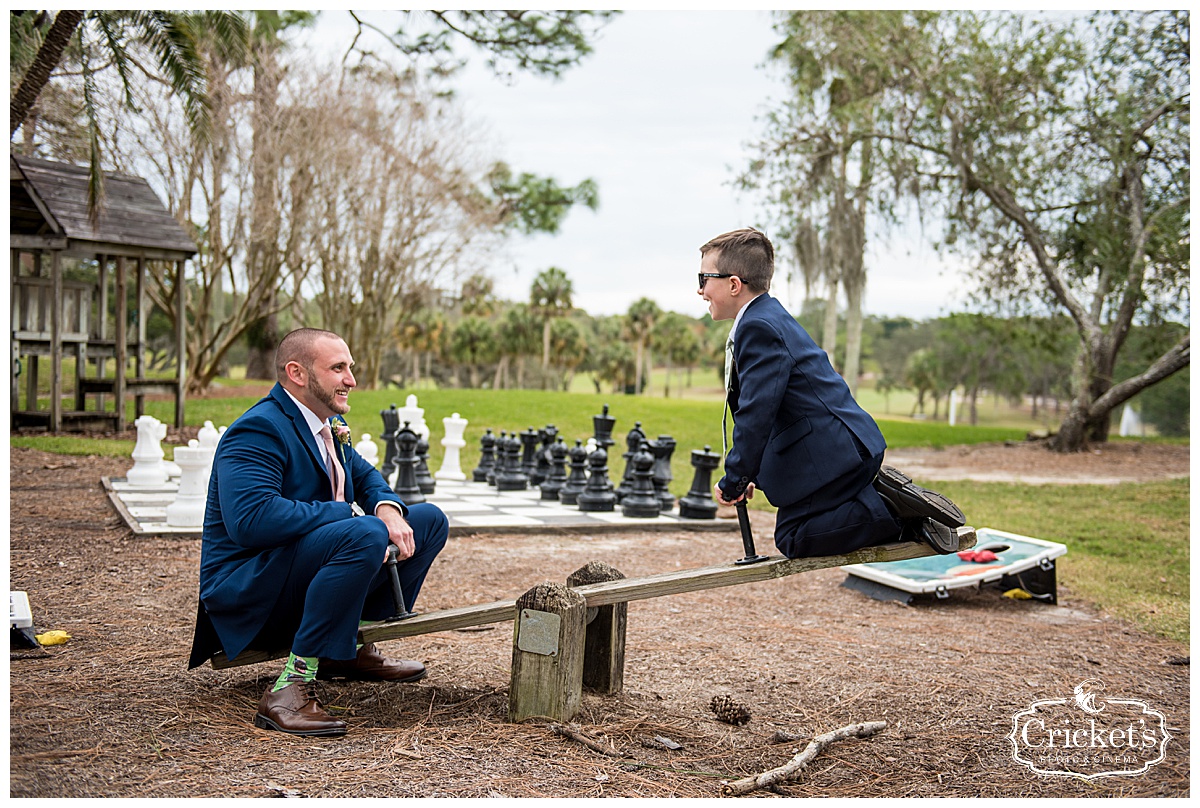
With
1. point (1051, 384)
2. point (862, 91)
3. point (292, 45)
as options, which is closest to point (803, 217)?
point (862, 91)

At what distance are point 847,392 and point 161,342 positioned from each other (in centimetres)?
4589

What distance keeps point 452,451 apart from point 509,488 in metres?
0.92

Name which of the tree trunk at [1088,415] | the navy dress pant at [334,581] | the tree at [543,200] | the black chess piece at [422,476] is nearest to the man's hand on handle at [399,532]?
the navy dress pant at [334,581]

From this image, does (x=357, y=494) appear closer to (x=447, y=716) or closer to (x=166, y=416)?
(x=447, y=716)

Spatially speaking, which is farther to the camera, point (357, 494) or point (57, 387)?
point (57, 387)

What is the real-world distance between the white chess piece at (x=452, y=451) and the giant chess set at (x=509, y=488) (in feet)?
0.81

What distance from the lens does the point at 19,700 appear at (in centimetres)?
304

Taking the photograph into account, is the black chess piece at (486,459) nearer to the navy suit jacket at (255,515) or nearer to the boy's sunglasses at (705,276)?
the navy suit jacket at (255,515)

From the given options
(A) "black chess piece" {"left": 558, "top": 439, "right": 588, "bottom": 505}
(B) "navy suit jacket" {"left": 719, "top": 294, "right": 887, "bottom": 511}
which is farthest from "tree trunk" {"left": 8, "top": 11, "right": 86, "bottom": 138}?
(B) "navy suit jacket" {"left": 719, "top": 294, "right": 887, "bottom": 511}

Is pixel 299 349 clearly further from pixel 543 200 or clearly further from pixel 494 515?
pixel 543 200

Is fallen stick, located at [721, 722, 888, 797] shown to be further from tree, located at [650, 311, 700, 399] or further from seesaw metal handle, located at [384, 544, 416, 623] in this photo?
tree, located at [650, 311, 700, 399]

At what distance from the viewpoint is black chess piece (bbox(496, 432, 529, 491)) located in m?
8.88

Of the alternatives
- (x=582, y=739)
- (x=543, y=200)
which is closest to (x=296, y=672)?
(x=582, y=739)

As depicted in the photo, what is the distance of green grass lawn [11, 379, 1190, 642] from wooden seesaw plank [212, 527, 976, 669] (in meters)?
2.66
